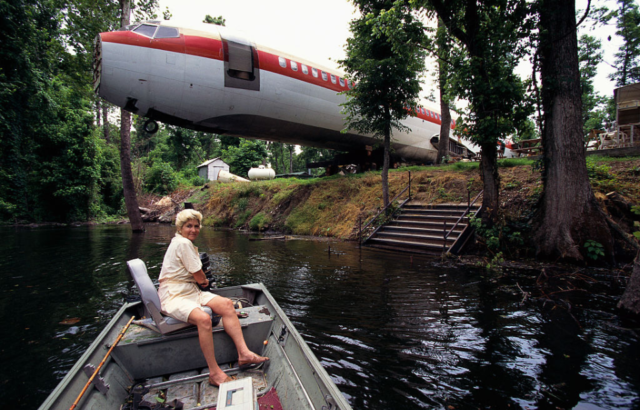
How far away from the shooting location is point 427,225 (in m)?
11.5

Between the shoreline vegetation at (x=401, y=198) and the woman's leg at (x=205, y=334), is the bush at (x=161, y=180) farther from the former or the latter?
the woman's leg at (x=205, y=334)

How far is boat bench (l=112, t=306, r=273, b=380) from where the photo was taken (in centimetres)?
297

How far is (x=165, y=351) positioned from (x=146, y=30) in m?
11.6

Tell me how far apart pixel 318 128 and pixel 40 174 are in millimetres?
22780

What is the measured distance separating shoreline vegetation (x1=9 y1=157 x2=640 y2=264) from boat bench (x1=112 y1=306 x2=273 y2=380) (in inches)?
306

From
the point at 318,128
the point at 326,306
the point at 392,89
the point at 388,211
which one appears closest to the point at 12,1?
→ the point at 318,128

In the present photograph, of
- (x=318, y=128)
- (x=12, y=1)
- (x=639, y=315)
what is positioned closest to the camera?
(x=639, y=315)

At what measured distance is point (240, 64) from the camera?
1244 centimetres

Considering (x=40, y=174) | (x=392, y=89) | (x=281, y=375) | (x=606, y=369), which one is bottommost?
(x=606, y=369)

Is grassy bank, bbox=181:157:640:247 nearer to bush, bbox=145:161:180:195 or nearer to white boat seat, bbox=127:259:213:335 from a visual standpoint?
white boat seat, bbox=127:259:213:335

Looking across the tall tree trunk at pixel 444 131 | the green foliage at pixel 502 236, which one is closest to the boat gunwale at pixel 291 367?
the green foliage at pixel 502 236

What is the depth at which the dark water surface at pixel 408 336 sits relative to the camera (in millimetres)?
3023

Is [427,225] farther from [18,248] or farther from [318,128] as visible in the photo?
[18,248]

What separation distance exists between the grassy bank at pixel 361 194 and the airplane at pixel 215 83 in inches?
144
